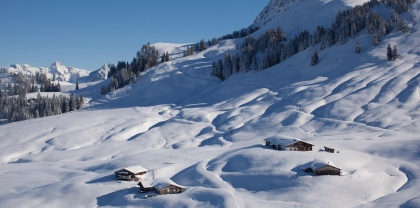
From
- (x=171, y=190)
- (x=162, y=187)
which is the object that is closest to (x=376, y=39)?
(x=171, y=190)

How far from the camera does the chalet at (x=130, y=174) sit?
4800 centimetres

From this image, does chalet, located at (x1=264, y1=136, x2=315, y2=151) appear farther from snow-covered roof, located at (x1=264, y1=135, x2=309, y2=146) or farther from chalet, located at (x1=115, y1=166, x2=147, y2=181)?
chalet, located at (x1=115, y1=166, x2=147, y2=181)

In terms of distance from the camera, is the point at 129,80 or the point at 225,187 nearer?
the point at 225,187

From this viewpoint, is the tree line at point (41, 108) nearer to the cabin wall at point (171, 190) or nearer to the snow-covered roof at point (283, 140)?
the snow-covered roof at point (283, 140)

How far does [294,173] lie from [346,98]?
41603mm

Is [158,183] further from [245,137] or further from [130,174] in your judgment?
[245,137]

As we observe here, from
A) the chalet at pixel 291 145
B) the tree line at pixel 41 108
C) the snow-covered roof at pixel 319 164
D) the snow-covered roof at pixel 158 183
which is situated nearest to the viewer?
the snow-covered roof at pixel 158 183

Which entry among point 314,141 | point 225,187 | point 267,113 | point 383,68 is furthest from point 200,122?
point 383,68

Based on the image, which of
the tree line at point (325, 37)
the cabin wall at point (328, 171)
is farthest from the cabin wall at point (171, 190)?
the tree line at point (325, 37)

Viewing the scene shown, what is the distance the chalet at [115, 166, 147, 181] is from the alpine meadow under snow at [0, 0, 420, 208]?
939mm

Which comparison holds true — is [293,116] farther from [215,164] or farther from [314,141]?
[215,164]

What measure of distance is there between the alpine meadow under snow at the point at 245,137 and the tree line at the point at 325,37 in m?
2.38

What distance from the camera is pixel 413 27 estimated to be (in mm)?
105938

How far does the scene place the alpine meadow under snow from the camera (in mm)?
40969
